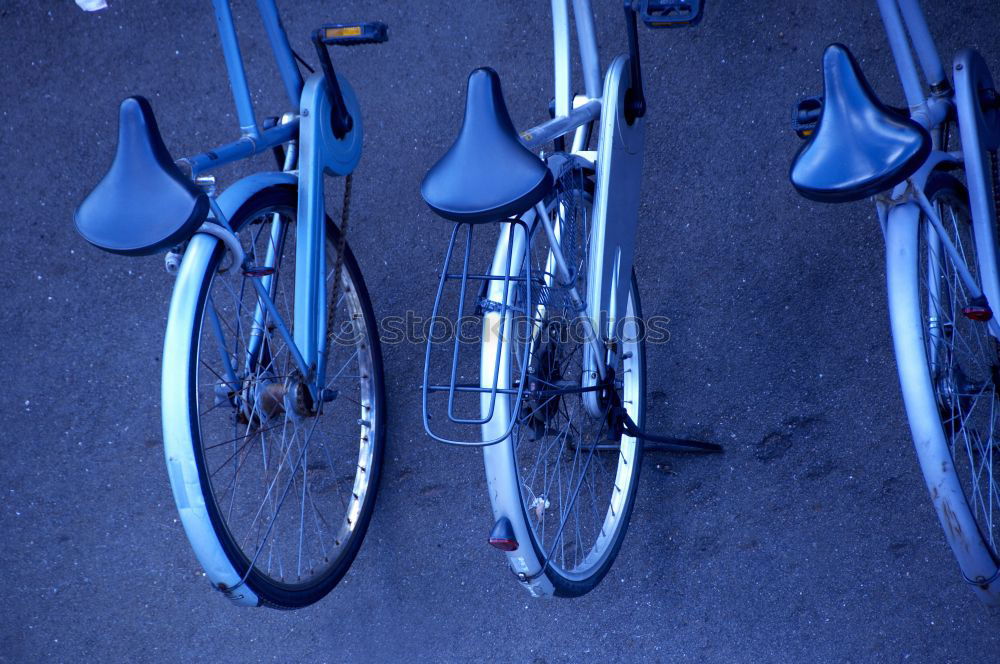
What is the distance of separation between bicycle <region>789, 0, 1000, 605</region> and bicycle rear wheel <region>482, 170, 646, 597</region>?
545 mm

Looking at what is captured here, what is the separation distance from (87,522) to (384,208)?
127 centimetres

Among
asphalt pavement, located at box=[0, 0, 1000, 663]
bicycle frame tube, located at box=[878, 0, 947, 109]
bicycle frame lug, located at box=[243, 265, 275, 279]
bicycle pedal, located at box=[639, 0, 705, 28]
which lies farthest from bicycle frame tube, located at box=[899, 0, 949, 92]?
bicycle frame lug, located at box=[243, 265, 275, 279]

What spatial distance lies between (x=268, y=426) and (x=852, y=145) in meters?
1.33

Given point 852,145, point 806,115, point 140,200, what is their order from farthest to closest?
1. point 806,115
2. point 140,200
3. point 852,145

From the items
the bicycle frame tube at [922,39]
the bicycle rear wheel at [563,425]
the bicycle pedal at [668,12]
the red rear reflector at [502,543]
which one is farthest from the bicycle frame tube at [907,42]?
the red rear reflector at [502,543]

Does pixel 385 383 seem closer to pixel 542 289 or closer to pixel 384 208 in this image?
pixel 384 208

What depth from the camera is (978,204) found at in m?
1.85

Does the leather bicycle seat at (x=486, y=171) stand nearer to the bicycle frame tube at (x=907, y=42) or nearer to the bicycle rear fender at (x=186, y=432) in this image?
the bicycle rear fender at (x=186, y=432)

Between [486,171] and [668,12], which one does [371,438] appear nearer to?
[486,171]

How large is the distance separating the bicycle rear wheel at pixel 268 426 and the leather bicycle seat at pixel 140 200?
13 centimetres

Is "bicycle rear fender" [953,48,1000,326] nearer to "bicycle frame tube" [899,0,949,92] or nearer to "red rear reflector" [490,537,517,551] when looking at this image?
"bicycle frame tube" [899,0,949,92]

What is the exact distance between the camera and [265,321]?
210 centimetres

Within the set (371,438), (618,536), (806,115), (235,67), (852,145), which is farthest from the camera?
(371,438)

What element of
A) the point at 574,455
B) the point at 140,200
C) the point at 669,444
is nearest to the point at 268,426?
the point at 140,200
